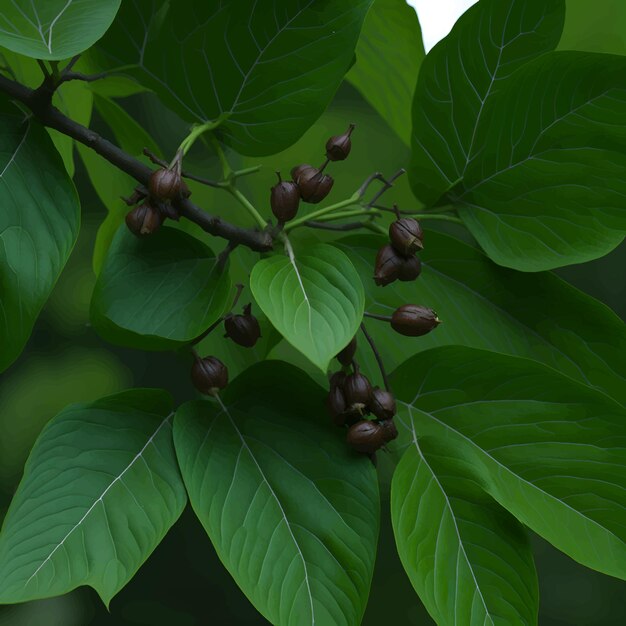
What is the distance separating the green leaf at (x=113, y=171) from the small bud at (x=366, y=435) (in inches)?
6.5

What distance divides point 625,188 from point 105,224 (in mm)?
259

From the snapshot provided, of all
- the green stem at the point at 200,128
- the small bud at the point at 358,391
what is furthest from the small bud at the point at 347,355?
the green stem at the point at 200,128

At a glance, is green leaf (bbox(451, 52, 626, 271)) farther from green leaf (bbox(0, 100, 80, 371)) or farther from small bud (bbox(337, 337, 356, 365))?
green leaf (bbox(0, 100, 80, 371))

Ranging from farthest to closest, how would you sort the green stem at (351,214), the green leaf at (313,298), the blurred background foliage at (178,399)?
the blurred background foliage at (178,399) → the green stem at (351,214) → the green leaf at (313,298)

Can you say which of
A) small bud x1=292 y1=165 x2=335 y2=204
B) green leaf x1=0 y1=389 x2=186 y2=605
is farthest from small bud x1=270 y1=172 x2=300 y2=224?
green leaf x1=0 y1=389 x2=186 y2=605

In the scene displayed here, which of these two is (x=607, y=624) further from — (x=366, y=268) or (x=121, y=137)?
(x=121, y=137)

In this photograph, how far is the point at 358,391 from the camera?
0.37 meters

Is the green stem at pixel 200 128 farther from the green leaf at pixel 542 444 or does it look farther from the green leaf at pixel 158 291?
the green leaf at pixel 542 444

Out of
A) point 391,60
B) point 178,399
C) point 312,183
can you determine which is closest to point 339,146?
point 312,183

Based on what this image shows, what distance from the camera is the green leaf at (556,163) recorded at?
39cm

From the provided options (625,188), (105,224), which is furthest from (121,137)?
(625,188)

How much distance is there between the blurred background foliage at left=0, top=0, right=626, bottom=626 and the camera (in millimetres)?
556

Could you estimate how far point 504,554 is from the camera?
1.24ft

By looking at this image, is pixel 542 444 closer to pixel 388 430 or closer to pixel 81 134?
pixel 388 430
